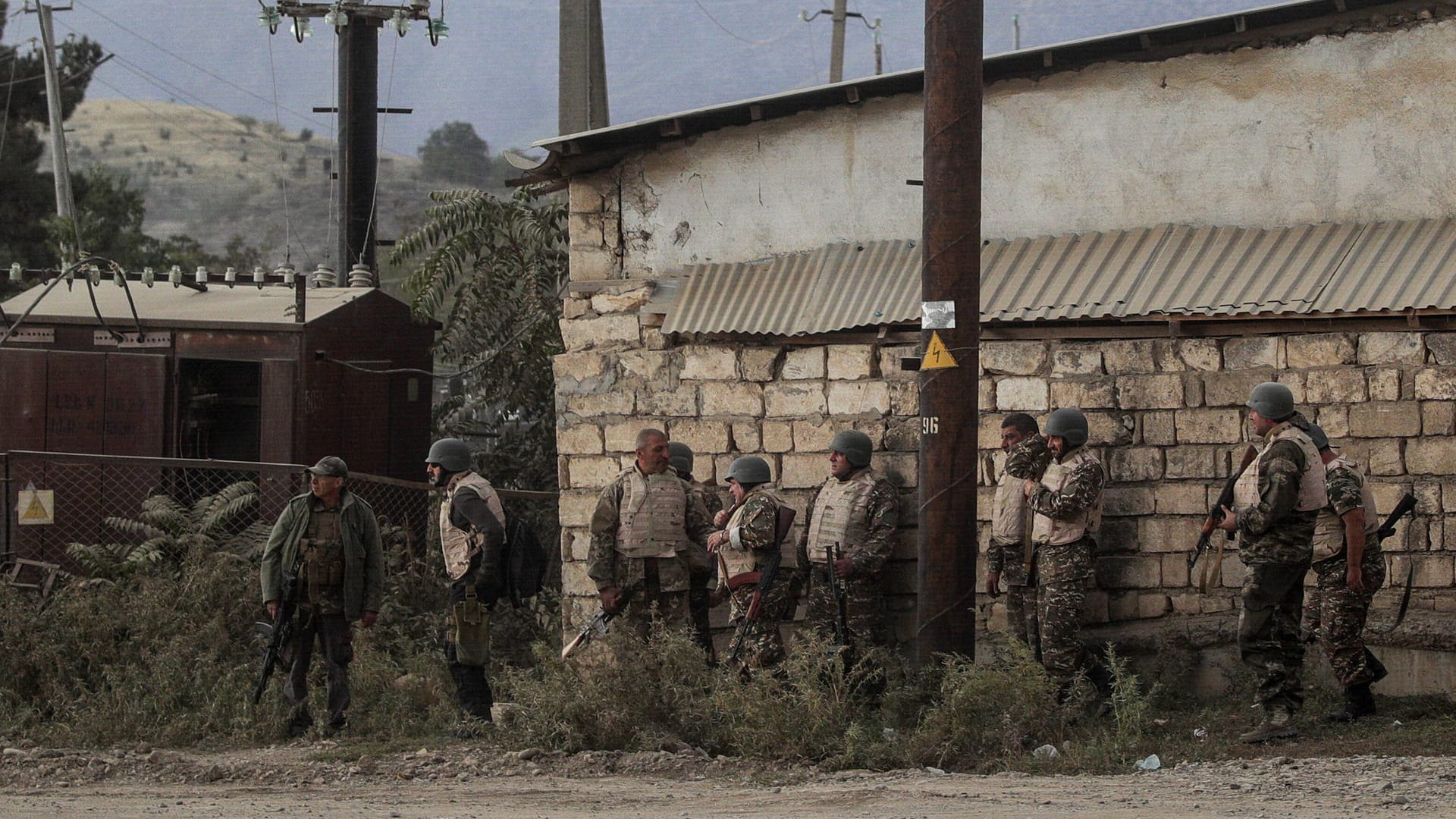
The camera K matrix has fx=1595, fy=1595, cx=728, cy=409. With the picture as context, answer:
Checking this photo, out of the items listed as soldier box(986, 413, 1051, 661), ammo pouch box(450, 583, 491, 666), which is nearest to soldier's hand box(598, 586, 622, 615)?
ammo pouch box(450, 583, 491, 666)

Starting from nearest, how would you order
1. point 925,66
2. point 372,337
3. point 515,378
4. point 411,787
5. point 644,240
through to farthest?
point 411,787 < point 925,66 < point 644,240 < point 372,337 < point 515,378

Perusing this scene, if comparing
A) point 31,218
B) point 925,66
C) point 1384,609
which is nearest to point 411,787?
point 925,66

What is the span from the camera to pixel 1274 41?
8.55 m

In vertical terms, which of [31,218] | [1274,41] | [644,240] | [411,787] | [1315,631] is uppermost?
[31,218]

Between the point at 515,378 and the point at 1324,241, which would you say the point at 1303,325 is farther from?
the point at 515,378

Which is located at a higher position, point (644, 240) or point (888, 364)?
point (644, 240)

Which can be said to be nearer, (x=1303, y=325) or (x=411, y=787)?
(x=411, y=787)

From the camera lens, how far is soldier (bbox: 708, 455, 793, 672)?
8.55 meters

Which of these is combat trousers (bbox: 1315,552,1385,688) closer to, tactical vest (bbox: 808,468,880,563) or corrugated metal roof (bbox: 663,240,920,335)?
tactical vest (bbox: 808,468,880,563)

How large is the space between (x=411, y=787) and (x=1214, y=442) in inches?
177

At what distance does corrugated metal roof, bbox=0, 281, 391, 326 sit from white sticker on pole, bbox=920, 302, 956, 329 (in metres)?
6.31

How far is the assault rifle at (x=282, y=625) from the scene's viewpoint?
8734 mm

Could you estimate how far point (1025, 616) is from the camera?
8609mm

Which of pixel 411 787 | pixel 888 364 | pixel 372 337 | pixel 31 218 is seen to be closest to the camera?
pixel 411 787
